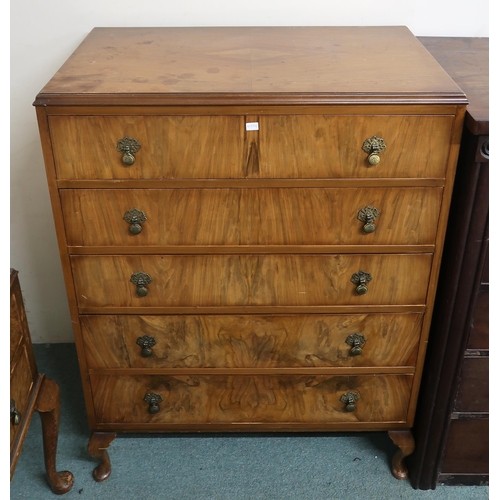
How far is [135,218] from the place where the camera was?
4.86 ft

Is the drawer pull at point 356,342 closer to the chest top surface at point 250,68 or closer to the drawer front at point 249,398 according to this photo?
the drawer front at point 249,398

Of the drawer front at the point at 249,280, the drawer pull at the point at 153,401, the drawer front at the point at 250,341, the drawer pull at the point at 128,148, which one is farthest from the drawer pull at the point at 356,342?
the drawer pull at the point at 128,148

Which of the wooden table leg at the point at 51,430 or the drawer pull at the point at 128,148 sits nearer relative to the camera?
the drawer pull at the point at 128,148

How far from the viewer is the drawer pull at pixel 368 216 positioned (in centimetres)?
148

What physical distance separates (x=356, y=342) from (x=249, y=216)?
48 cm

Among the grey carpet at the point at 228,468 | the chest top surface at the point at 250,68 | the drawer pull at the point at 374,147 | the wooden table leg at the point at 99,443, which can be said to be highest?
the chest top surface at the point at 250,68

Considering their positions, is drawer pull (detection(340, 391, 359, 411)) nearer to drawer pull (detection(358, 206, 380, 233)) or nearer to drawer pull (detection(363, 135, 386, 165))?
drawer pull (detection(358, 206, 380, 233))

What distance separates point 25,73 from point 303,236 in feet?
3.41

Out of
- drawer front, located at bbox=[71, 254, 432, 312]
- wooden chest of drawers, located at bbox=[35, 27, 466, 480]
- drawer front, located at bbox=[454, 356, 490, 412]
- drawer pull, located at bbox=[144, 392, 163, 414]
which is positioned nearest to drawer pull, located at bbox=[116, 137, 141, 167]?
wooden chest of drawers, located at bbox=[35, 27, 466, 480]

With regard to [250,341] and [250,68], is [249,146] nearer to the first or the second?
[250,68]

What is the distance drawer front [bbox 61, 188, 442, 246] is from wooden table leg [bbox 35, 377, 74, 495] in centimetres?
43

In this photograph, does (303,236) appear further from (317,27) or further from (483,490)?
(483,490)

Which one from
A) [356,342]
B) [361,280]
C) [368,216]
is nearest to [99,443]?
[356,342]

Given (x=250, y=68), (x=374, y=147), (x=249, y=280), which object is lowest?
(x=249, y=280)
